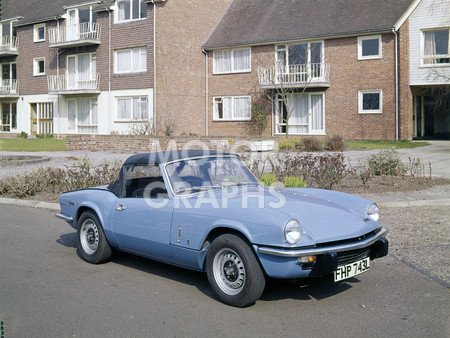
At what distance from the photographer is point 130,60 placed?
3034 centimetres

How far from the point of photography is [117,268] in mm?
5770

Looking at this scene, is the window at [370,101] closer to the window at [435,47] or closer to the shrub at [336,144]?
the window at [435,47]

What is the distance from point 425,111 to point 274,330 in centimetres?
3047

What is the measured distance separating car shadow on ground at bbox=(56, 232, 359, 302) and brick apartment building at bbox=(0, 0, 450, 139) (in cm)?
2116

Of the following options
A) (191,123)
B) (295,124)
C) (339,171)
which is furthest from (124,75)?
(339,171)

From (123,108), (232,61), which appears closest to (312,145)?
(232,61)

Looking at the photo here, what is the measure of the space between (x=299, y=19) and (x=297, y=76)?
3.85 metres

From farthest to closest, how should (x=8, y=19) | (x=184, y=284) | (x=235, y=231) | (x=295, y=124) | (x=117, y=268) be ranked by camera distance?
(x=8, y=19) → (x=295, y=124) → (x=117, y=268) → (x=184, y=284) → (x=235, y=231)

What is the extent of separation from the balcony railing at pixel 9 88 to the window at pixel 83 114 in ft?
18.8

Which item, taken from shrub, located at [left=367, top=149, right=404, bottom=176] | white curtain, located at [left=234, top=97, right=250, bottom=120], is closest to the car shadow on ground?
shrub, located at [left=367, top=149, right=404, bottom=176]

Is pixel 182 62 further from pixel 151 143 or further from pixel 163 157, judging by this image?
pixel 163 157

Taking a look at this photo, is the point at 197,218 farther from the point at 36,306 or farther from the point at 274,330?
the point at 36,306

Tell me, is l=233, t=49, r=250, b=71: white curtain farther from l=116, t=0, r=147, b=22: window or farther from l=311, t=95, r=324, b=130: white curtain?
l=116, t=0, r=147, b=22: window

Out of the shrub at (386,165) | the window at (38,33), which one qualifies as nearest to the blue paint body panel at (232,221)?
the shrub at (386,165)
